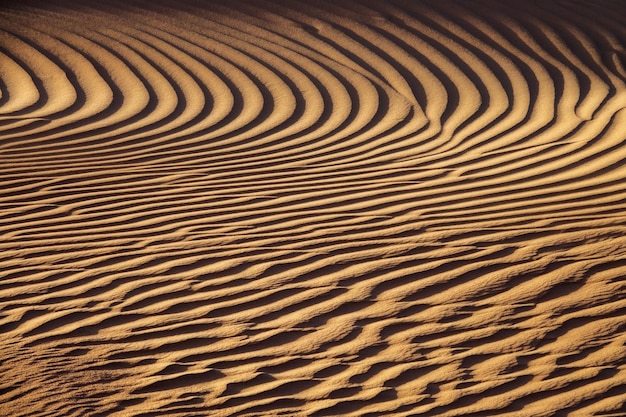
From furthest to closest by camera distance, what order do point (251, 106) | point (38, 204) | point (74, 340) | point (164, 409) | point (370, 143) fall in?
point (251, 106), point (370, 143), point (38, 204), point (74, 340), point (164, 409)

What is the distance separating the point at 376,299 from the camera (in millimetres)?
4074

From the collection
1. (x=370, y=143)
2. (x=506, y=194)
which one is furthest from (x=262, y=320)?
(x=370, y=143)

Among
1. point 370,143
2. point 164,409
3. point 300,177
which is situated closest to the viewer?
point 164,409

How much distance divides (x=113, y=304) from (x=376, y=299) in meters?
1.36

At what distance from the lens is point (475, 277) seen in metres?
4.23

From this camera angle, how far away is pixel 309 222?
479 centimetres

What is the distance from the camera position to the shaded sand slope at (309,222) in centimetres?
360

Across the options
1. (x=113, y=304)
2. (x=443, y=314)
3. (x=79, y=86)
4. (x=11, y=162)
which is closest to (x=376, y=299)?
(x=443, y=314)

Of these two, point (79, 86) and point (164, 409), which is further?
point (79, 86)

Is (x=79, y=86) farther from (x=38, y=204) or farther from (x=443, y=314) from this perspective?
(x=443, y=314)

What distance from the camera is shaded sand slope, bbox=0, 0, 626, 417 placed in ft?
11.8

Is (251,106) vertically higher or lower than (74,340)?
higher

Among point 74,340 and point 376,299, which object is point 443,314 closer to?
point 376,299

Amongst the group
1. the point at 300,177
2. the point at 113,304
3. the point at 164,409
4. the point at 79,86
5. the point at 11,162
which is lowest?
the point at 164,409
